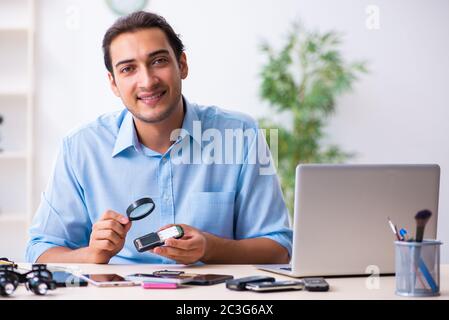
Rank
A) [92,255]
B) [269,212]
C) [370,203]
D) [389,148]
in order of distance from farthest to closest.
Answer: [389,148] → [269,212] → [92,255] → [370,203]

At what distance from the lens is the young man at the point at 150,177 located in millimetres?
2176

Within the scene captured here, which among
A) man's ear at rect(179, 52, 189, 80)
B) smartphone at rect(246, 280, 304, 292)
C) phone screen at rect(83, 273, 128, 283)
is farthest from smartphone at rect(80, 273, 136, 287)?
man's ear at rect(179, 52, 189, 80)

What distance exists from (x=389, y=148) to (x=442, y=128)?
38 cm

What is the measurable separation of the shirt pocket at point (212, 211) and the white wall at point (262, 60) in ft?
7.94

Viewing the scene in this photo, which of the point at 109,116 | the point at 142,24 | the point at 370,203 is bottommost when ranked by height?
the point at 370,203

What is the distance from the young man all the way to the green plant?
2.12 m

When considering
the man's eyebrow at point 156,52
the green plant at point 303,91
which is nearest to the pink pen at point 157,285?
the man's eyebrow at point 156,52

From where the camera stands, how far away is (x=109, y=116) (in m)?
2.36

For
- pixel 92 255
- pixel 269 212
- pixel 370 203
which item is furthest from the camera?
pixel 269 212

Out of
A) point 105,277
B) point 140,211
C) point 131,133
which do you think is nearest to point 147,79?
point 131,133

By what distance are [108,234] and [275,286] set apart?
54 cm

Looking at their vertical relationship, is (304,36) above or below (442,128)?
above

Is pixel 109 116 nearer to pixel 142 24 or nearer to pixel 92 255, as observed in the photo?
pixel 142 24
